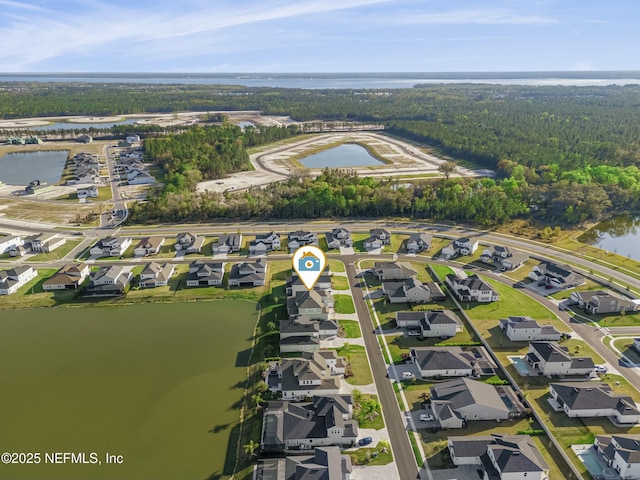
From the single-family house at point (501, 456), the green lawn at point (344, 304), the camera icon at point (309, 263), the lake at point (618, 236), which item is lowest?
the lake at point (618, 236)

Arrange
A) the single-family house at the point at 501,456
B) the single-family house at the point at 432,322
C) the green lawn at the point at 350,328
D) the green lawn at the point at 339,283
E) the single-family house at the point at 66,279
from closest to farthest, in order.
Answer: the single-family house at the point at 501,456, the single-family house at the point at 432,322, the green lawn at the point at 350,328, the green lawn at the point at 339,283, the single-family house at the point at 66,279

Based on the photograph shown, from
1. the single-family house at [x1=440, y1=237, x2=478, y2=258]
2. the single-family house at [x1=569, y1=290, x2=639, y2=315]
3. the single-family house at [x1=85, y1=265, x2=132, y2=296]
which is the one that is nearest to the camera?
the single-family house at [x1=569, y1=290, x2=639, y2=315]

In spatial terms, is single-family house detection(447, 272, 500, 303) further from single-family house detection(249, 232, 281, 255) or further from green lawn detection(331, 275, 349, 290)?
single-family house detection(249, 232, 281, 255)

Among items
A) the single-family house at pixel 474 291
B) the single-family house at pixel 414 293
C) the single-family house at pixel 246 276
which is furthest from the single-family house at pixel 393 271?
the single-family house at pixel 246 276

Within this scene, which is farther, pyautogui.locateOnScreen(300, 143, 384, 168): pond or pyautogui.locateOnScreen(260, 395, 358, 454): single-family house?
pyautogui.locateOnScreen(300, 143, 384, 168): pond

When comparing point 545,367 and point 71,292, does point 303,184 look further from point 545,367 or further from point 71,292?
point 545,367

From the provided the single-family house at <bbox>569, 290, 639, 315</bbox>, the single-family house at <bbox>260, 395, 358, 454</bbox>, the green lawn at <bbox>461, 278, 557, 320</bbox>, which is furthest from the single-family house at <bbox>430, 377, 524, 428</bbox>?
the single-family house at <bbox>569, 290, 639, 315</bbox>

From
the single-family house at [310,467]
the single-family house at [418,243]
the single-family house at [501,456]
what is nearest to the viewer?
the single-family house at [310,467]

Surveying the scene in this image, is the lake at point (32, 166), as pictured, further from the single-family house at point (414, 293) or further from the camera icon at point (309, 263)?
the single-family house at point (414, 293)

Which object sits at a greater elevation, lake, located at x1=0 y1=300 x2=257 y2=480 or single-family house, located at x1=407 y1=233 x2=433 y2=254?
single-family house, located at x1=407 y1=233 x2=433 y2=254
